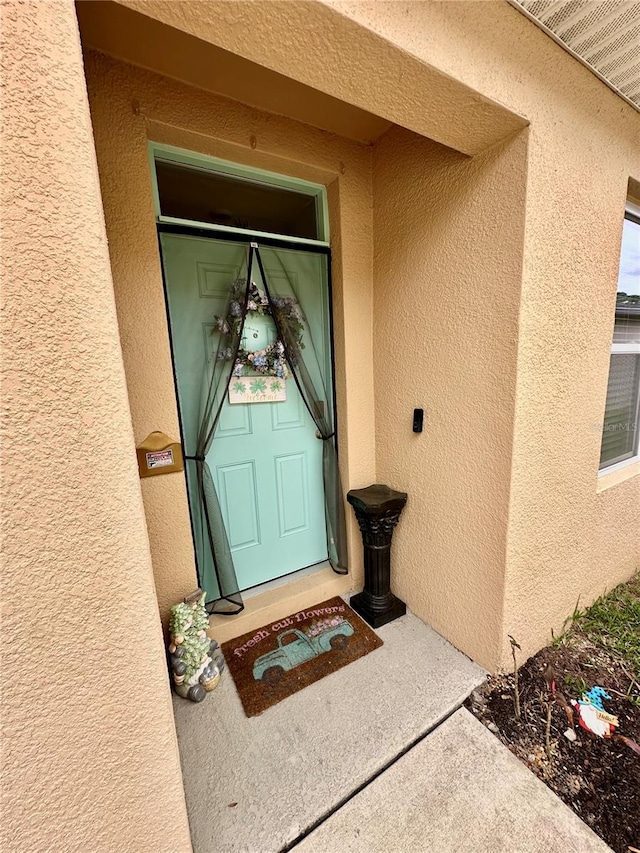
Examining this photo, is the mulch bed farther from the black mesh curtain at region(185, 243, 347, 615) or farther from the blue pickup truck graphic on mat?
the black mesh curtain at region(185, 243, 347, 615)

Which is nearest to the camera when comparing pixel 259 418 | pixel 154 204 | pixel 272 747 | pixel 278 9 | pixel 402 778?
pixel 278 9

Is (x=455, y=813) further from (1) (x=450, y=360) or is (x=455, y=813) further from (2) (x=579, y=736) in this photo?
(1) (x=450, y=360)

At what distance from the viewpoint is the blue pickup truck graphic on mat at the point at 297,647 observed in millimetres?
1562

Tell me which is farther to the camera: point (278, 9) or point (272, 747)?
point (272, 747)

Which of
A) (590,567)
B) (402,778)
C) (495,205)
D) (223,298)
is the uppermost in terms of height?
(495,205)

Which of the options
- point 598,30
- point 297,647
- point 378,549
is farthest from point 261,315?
point 297,647

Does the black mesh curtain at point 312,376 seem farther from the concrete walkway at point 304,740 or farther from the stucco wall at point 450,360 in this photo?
the concrete walkway at point 304,740

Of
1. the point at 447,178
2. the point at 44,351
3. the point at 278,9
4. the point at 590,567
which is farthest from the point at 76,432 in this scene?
the point at 590,567

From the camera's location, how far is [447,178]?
144 cm

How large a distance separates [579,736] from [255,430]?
1.91 metres

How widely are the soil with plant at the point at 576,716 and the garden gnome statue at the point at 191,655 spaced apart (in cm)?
117

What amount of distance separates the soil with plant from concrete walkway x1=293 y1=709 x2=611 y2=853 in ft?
0.25

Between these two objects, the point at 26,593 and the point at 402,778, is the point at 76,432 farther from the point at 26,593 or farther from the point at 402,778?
the point at 402,778

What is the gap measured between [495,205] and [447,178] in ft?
1.00
